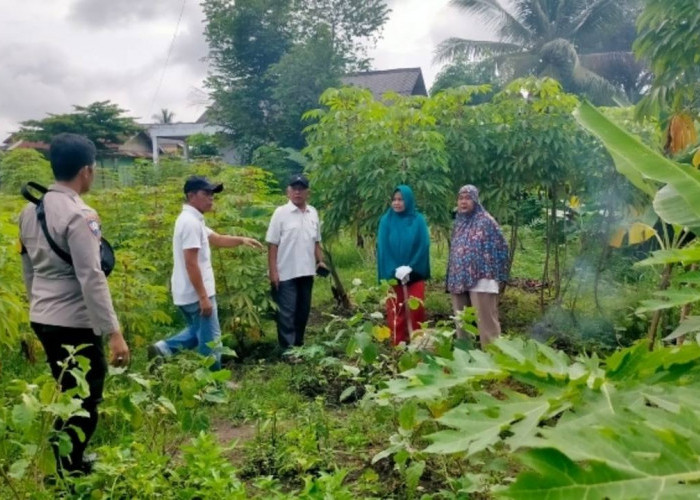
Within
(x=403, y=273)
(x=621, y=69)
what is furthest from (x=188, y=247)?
(x=621, y=69)

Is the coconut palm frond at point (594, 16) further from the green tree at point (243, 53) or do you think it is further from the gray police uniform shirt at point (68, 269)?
the gray police uniform shirt at point (68, 269)

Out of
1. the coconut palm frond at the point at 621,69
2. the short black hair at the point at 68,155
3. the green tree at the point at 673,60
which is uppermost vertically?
the coconut palm frond at the point at 621,69

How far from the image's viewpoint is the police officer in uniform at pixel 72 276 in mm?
2836

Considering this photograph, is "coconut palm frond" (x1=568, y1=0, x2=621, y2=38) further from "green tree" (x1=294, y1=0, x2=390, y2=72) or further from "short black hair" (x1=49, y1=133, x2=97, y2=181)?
"short black hair" (x1=49, y1=133, x2=97, y2=181)

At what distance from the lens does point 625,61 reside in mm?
23438

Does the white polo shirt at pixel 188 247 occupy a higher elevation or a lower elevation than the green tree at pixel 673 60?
lower

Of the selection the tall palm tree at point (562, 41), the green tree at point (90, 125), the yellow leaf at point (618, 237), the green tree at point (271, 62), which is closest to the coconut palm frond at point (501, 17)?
the tall palm tree at point (562, 41)

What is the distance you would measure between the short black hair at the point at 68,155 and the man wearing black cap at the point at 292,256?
9.04 feet

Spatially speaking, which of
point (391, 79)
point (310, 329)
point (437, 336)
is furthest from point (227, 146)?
point (437, 336)

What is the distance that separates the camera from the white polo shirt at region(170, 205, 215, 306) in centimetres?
447

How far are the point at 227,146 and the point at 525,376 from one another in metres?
22.9

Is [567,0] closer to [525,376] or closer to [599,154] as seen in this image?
[599,154]

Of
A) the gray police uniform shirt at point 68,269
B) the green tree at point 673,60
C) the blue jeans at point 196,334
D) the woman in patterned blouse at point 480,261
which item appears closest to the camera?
the gray police uniform shirt at point 68,269

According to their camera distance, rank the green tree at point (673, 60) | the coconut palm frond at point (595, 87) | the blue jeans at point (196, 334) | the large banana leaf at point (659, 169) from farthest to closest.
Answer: the coconut palm frond at point (595, 87)
the blue jeans at point (196, 334)
the green tree at point (673, 60)
the large banana leaf at point (659, 169)
